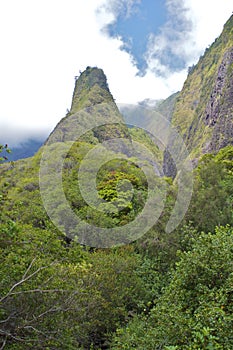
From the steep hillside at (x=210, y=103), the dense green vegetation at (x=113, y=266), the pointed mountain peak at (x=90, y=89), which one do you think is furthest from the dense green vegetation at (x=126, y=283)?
the pointed mountain peak at (x=90, y=89)

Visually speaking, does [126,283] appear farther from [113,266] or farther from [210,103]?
[210,103]

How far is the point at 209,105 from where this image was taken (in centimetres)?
10506

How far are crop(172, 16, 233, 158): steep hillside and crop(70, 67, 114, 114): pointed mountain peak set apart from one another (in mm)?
30849

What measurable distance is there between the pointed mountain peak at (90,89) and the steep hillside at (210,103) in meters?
30.8

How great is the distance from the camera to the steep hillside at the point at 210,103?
8150 centimetres

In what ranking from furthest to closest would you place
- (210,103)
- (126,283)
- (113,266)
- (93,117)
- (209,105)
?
A: (209,105), (210,103), (93,117), (113,266), (126,283)

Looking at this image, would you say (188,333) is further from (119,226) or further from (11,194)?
(11,194)

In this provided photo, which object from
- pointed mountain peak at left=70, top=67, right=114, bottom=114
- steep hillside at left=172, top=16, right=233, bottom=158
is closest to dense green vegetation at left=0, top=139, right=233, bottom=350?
steep hillside at left=172, top=16, right=233, bottom=158

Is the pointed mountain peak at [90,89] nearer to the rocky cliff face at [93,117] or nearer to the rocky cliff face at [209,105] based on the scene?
the rocky cliff face at [93,117]

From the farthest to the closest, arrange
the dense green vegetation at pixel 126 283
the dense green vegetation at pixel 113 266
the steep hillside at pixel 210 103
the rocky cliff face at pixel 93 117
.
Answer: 1. the steep hillside at pixel 210 103
2. the rocky cliff face at pixel 93 117
3. the dense green vegetation at pixel 113 266
4. the dense green vegetation at pixel 126 283

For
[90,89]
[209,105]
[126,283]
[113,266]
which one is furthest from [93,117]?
[126,283]

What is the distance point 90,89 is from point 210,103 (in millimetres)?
37538

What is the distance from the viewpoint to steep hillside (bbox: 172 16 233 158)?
267 ft

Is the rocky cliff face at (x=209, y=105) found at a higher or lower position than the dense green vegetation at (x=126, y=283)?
higher
